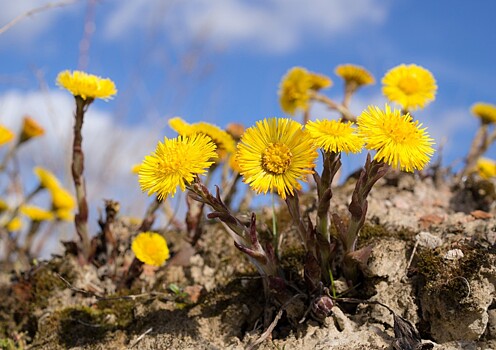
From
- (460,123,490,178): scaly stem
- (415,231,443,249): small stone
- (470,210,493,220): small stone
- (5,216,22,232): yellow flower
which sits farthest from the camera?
(5,216,22,232): yellow flower

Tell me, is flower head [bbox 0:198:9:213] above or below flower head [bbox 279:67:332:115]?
below

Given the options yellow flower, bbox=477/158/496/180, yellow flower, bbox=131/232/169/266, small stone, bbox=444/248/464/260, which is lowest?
small stone, bbox=444/248/464/260

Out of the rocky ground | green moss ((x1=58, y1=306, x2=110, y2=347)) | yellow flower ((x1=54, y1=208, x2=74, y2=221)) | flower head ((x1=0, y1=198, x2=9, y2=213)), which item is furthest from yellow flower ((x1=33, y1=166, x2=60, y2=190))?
green moss ((x1=58, y1=306, x2=110, y2=347))

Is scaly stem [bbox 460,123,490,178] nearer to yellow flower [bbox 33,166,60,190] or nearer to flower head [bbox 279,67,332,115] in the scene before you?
flower head [bbox 279,67,332,115]

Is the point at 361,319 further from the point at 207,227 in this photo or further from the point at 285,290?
the point at 207,227

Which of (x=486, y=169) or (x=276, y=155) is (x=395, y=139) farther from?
(x=486, y=169)

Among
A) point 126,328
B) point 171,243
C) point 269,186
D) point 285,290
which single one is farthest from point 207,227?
point 269,186
